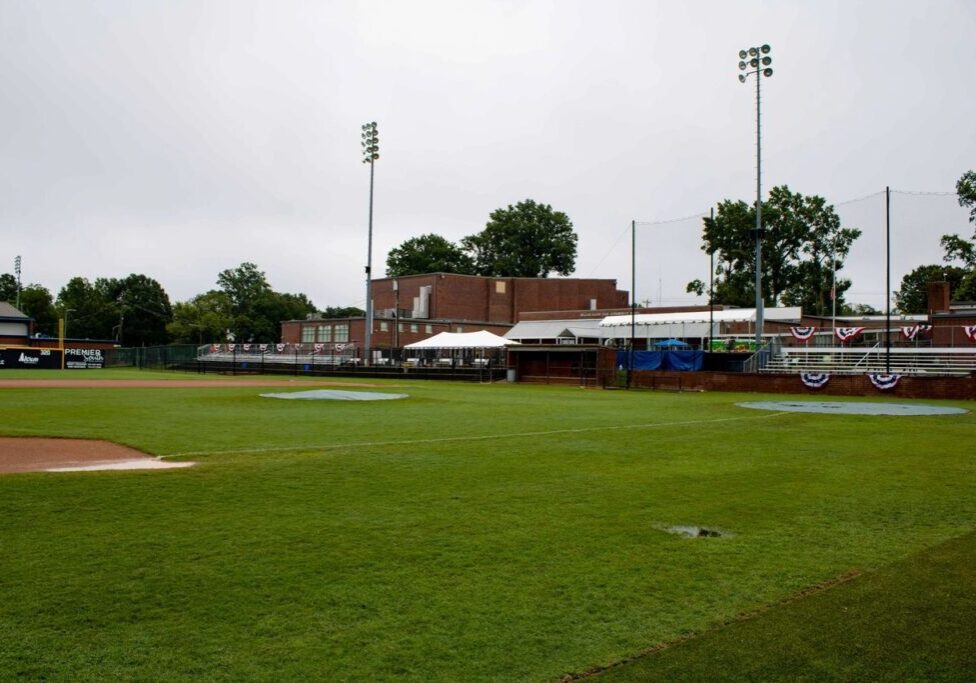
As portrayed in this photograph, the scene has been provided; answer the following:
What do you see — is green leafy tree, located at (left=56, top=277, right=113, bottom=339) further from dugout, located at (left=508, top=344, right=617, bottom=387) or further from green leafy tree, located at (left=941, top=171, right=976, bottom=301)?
green leafy tree, located at (left=941, top=171, right=976, bottom=301)

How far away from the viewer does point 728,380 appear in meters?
34.6

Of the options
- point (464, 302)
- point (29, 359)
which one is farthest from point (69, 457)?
point (464, 302)

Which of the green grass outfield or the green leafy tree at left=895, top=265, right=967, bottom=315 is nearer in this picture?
the green grass outfield

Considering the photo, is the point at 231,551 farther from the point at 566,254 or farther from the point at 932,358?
the point at 566,254

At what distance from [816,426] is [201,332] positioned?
103408 mm

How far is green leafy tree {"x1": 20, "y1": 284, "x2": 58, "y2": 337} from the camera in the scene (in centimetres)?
11394

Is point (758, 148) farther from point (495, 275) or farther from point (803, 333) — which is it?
point (495, 275)

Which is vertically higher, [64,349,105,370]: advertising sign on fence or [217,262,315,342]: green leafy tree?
[217,262,315,342]: green leafy tree

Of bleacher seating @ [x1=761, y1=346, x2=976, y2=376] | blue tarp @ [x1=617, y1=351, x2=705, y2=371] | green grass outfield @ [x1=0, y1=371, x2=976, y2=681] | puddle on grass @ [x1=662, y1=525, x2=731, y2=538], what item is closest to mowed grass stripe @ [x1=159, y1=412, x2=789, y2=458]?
green grass outfield @ [x1=0, y1=371, x2=976, y2=681]

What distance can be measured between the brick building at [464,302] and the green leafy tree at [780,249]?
55.3 feet

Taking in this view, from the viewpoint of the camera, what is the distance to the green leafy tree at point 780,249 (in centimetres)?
7269

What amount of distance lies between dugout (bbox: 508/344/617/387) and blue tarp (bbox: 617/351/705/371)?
72cm

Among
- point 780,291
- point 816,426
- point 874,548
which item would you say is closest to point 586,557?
point 874,548

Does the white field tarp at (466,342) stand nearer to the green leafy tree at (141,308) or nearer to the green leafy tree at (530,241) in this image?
the green leafy tree at (530,241)
